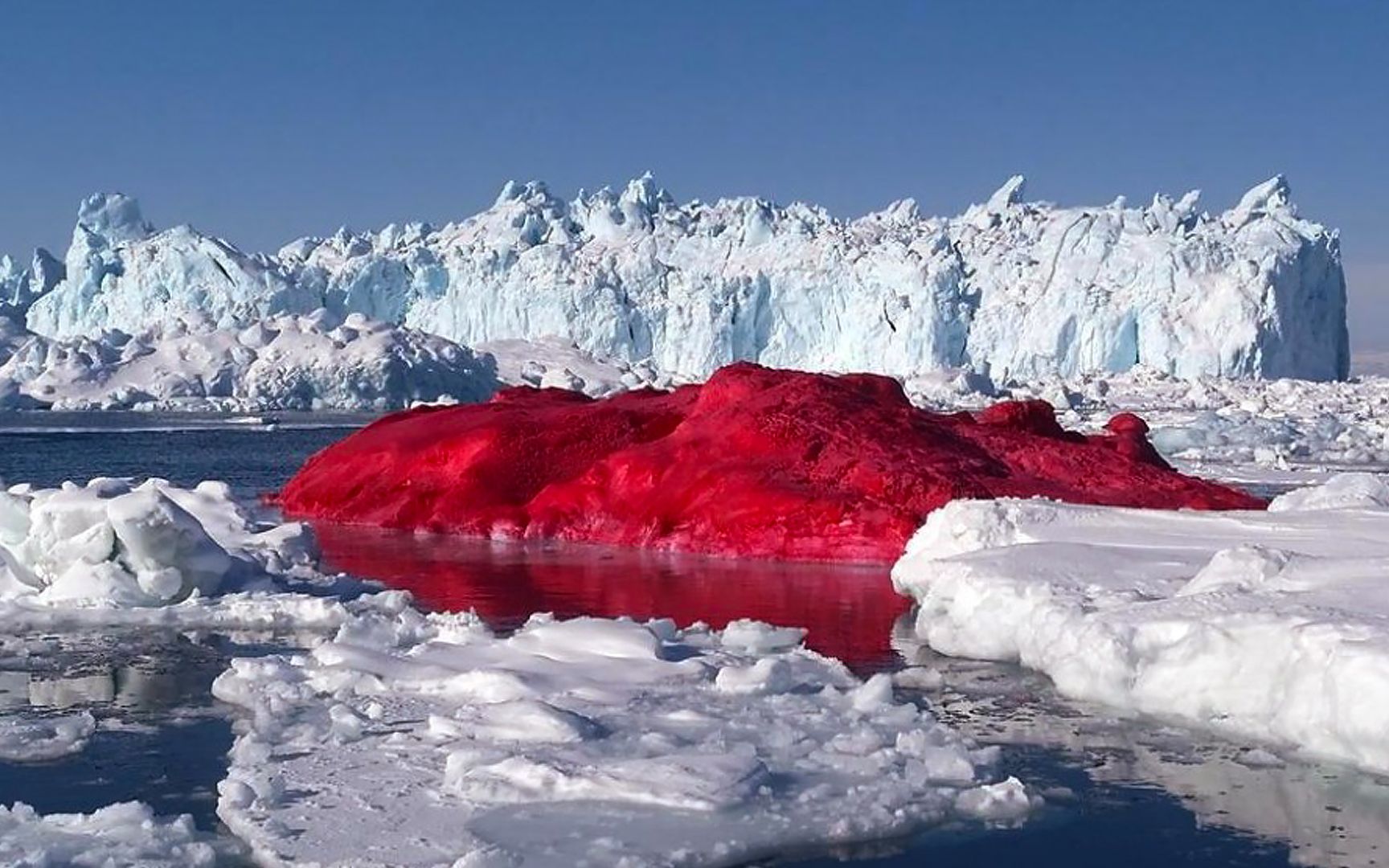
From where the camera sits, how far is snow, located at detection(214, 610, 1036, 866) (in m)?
6.45

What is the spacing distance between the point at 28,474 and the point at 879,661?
81.9ft

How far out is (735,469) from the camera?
66.1 feet

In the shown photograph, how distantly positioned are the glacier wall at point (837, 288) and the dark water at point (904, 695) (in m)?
51.9

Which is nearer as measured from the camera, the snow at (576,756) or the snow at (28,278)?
the snow at (576,756)

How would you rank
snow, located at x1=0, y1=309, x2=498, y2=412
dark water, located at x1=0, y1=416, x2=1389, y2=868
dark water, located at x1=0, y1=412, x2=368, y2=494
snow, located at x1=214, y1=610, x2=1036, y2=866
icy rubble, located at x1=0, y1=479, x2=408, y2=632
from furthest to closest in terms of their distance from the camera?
snow, located at x1=0, y1=309, x2=498, y2=412, dark water, located at x1=0, y1=412, x2=368, y2=494, icy rubble, located at x1=0, y1=479, x2=408, y2=632, dark water, located at x1=0, y1=416, x2=1389, y2=868, snow, located at x1=214, y1=610, x2=1036, y2=866

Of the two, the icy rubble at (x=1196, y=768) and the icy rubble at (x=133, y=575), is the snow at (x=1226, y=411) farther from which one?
the icy rubble at (x=1196, y=768)

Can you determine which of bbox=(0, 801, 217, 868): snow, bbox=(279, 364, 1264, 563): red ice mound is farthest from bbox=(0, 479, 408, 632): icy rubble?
bbox=(279, 364, 1264, 563): red ice mound

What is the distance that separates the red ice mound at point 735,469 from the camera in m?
19.0

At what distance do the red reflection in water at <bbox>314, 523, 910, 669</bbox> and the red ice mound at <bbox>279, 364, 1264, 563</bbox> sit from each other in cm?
89

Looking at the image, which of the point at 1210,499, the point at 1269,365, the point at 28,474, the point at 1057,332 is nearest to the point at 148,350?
the point at 28,474

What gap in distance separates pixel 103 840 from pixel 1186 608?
6272 millimetres

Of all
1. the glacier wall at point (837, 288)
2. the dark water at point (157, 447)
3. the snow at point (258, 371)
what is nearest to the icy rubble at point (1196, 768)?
the dark water at point (157, 447)

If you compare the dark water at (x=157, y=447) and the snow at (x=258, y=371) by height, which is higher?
the snow at (x=258, y=371)

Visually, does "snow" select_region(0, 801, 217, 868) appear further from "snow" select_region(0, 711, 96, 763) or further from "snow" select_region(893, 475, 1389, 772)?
"snow" select_region(893, 475, 1389, 772)
